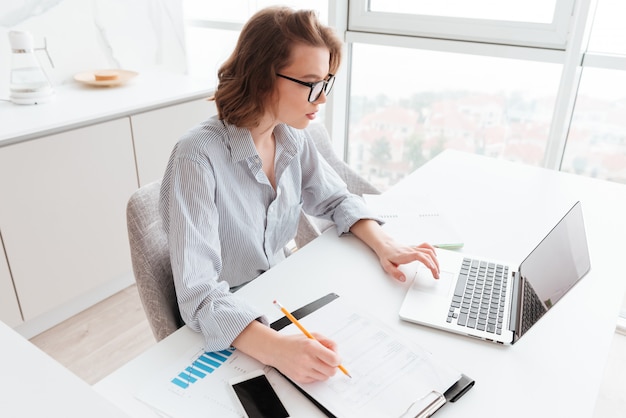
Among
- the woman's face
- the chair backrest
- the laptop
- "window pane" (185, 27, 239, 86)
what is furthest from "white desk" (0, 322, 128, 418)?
"window pane" (185, 27, 239, 86)

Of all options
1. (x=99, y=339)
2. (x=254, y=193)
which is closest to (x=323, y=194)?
(x=254, y=193)

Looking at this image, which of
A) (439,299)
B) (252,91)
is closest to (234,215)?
(252,91)

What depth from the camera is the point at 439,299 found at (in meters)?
1.17

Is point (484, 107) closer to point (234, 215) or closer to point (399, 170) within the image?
point (399, 170)

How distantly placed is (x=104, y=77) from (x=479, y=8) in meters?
1.75

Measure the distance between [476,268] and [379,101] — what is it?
70.9 inches

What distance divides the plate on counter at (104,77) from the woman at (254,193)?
54.1 inches

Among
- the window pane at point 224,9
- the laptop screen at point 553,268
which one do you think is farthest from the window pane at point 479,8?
the laptop screen at point 553,268

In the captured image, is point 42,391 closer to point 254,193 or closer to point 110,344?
point 254,193

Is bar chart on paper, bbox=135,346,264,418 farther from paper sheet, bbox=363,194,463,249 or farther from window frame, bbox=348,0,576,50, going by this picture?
window frame, bbox=348,0,576,50

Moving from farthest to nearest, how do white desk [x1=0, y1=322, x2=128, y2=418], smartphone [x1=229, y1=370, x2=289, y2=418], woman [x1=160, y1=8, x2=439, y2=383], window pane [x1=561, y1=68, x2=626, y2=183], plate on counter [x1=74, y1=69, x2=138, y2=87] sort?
plate on counter [x1=74, y1=69, x2=138, y2=87] < window pane [x1=561, y1=68, x2=626, y2=183] < woman [x1=160, y1=8, x2=439, y2=383] < smartphone [x1=229, y1=370, x2=289, y2=418] < white desk [x1=0, y1=322, x2=128, y2=418]

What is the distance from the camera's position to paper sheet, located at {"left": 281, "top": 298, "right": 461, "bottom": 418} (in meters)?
0.87

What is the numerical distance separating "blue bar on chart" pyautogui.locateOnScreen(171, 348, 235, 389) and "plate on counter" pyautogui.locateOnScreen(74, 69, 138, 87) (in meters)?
1.84

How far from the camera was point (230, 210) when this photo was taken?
A: 4.12 feet
